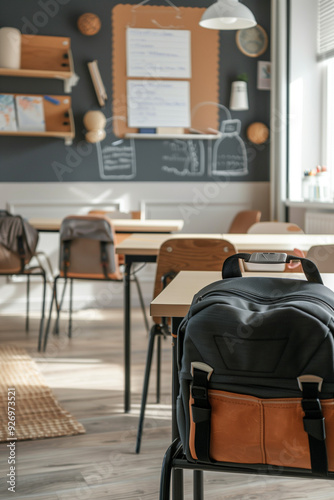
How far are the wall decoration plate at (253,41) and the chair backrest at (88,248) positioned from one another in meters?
2.45

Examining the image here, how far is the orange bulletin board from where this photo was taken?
17.2 feet

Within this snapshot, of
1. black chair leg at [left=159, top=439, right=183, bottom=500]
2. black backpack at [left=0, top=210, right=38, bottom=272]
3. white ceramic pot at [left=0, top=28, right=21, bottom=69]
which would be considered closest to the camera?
black chair leg at [left=159, top=439, right=183, bottom=500]

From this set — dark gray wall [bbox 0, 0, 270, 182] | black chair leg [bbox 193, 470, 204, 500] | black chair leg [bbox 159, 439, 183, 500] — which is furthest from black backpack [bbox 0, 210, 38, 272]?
black chair leg [bbox 159, 439, 183, 500]

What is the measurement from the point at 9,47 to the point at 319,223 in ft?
9.10

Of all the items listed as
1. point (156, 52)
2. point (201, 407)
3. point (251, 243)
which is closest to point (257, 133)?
point (156, 52)

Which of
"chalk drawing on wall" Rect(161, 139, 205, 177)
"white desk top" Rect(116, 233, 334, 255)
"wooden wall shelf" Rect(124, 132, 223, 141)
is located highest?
"wooden wall shelf" Rect(124, 132, 223, 141)

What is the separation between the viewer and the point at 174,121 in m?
5.32

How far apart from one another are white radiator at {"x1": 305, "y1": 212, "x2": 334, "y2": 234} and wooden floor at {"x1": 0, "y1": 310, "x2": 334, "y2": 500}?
162 cm

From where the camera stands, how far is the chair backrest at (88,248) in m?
3.75

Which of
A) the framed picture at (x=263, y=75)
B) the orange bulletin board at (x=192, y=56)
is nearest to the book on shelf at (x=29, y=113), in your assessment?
the orange bulletin board at (x=192, y=56)

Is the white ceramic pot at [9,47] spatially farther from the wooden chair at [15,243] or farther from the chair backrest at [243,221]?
the chair backrest at [243,221]

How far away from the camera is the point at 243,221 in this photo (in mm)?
5180

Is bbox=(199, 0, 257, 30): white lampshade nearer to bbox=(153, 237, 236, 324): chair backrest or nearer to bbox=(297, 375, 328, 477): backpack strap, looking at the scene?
bbox=(153, 237, 236, 324): chair backrest

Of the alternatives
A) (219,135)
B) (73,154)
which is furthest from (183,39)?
(73,154)
